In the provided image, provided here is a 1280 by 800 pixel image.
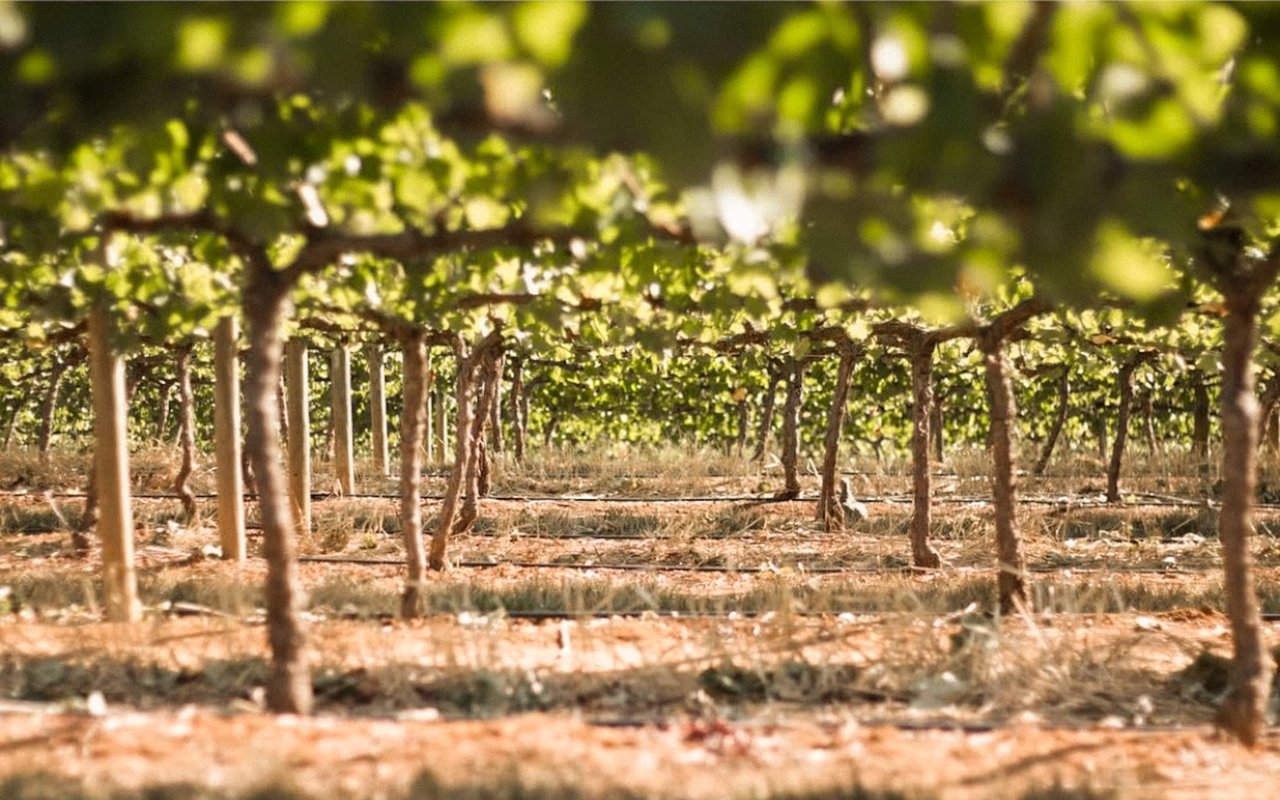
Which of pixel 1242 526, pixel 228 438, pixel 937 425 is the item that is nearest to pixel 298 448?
pixel 228 438

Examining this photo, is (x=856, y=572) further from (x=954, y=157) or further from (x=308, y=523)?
(x=954, y=157)

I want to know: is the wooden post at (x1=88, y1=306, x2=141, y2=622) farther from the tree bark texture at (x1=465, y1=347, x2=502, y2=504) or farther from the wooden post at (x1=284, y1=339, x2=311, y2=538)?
the tree bark texture at (x1=465, y1=347, x2=502, y2=504)

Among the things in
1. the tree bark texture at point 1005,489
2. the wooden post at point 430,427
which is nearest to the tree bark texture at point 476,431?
the wooden post at point 430,427

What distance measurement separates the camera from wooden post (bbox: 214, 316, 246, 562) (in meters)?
7.40

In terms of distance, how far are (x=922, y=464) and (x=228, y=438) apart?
4981mm

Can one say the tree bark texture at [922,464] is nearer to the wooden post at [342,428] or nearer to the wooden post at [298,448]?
the wooden post at [298,448]

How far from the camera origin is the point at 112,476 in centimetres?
559

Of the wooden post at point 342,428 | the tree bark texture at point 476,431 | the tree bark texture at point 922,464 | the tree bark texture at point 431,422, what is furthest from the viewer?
the tree bark texture at point 431,422

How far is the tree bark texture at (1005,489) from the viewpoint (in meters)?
6.09

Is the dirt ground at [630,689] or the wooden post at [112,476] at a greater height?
the wooden post at [112,476]

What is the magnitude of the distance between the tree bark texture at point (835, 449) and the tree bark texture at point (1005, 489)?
14.0 feet

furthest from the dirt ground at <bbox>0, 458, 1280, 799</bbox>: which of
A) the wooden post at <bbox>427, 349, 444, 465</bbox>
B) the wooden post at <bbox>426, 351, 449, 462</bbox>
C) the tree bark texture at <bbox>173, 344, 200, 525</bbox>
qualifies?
the wooden post at <bbox>426, 351, 449, 462</bbox>

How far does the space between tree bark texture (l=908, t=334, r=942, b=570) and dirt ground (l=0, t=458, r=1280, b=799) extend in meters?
0.22

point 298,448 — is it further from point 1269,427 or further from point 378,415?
point 1269,427
